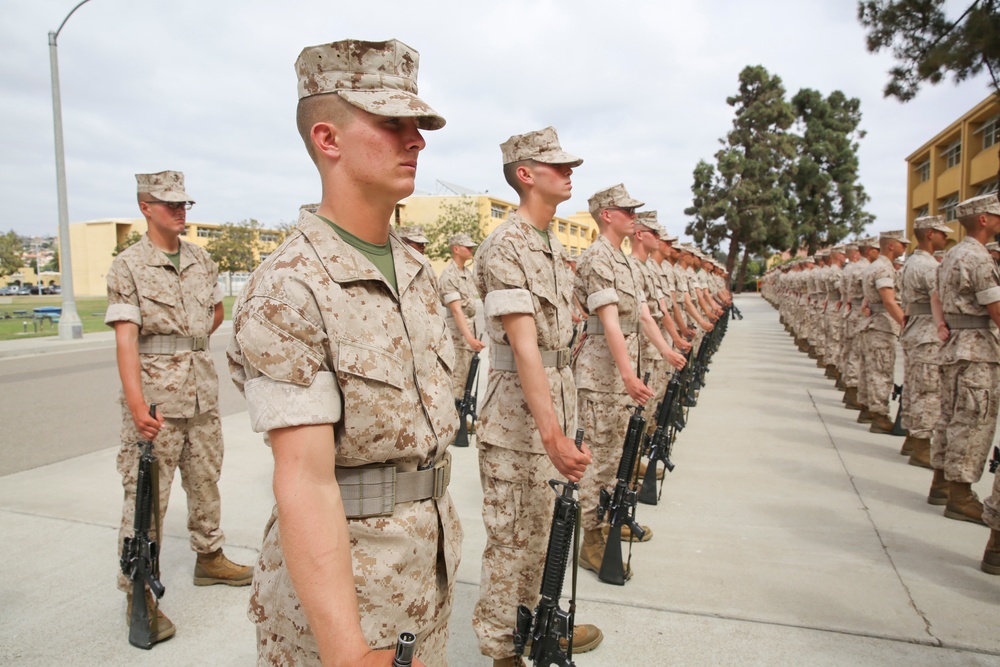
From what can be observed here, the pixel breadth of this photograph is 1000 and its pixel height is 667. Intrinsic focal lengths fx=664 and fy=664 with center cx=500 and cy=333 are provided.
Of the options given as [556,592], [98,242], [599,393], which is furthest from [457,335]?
[98,242]

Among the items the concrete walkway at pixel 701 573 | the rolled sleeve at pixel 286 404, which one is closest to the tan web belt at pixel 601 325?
the concrete walkway at pixel 701 573

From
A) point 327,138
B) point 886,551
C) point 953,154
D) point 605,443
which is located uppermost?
point 953,154

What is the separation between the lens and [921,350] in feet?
20.0

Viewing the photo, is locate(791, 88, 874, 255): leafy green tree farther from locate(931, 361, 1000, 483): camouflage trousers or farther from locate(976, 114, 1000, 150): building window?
locate(931, 361, 1000, 483): camouflage trousers

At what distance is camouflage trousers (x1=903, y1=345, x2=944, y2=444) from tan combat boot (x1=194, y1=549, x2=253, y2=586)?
5809 mm

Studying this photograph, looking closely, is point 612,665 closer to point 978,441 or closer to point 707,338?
point 978,441

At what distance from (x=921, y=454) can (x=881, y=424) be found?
4.72 ft

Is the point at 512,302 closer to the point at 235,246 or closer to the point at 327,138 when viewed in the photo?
the point at 327,138

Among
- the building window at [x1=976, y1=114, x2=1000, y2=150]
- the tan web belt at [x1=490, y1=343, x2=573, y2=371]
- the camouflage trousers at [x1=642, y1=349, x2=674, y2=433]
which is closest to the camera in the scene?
the tan web belt at [x1=490, y1=343, x2=573, y2=371]

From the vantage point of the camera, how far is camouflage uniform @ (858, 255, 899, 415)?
7.63 meters

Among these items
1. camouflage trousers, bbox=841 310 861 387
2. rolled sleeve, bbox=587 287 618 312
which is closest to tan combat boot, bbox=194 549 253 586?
rolled sleeve, bbox=587 287 618 312

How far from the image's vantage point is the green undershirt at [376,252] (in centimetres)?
151

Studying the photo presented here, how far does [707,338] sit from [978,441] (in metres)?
5.64

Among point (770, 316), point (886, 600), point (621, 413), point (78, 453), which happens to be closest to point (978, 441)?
point (886, 600)
